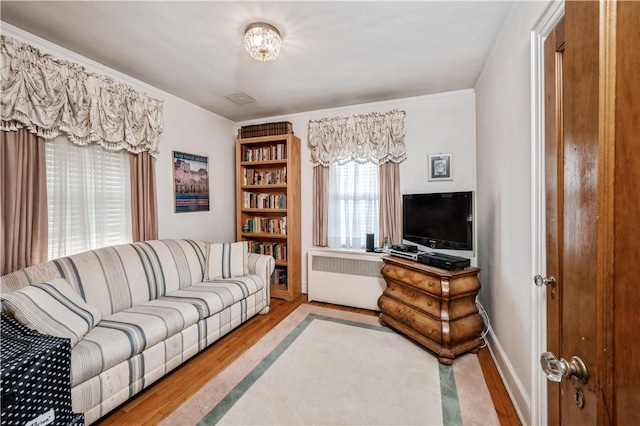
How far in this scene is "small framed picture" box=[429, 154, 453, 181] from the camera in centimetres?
304

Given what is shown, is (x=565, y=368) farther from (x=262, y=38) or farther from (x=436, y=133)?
(x=436, y=133)

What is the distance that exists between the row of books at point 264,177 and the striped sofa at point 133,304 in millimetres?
1071

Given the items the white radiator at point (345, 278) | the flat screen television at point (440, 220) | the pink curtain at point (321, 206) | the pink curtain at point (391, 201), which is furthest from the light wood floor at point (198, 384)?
the pink curtain at point (391, 201)

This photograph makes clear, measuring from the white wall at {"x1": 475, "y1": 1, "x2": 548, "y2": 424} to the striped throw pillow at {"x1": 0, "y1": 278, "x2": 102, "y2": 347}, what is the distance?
8.63ft

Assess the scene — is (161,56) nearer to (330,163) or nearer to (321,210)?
(330,163)

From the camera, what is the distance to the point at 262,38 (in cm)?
180

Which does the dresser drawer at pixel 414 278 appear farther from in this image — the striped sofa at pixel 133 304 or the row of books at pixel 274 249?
the row of books at pixel 274 249

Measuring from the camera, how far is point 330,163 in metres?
3.48

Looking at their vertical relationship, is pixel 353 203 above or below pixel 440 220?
above

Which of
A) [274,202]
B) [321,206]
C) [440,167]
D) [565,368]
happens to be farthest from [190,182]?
[565,368]

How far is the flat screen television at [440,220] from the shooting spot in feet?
7.58

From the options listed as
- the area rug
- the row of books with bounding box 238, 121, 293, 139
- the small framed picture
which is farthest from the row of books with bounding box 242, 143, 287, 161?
the area rug

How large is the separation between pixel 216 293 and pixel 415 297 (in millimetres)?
1787

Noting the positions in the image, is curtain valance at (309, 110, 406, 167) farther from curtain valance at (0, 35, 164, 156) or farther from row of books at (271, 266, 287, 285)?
curtain valance at (0, 35, 164, 156)
